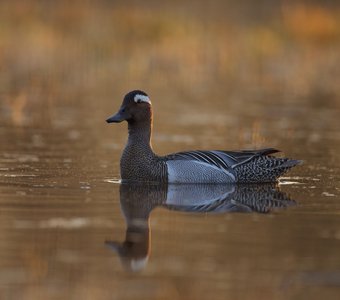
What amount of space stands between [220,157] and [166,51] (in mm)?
14861

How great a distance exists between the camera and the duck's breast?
13.4 meters

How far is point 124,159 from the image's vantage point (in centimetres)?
1355

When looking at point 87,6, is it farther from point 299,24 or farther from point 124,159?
point 124,159

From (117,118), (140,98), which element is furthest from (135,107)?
(117,118)

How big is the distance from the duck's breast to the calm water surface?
292mm

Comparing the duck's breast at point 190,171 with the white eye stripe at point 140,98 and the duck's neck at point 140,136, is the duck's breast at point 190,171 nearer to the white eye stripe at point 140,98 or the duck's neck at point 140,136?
the duck's neck at point 140,136

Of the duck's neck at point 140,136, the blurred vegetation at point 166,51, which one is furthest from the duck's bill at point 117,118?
the blurred vegetation at point 166,51

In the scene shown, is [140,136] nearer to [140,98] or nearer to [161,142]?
[140,98]

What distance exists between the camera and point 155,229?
34.6 feet

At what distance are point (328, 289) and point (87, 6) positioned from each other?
89.4 ft

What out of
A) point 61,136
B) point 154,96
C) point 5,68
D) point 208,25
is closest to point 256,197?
point 61,136

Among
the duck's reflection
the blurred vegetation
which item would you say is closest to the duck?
the duck's reflection

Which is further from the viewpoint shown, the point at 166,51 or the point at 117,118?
the point at 166,51

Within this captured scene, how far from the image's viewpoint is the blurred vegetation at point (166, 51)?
23078 millimetres
